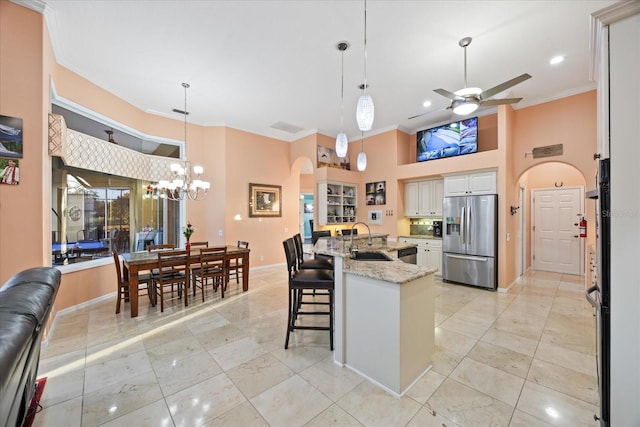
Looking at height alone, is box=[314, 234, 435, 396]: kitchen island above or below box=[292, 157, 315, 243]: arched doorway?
below

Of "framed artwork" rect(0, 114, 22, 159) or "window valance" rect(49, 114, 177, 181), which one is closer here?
"framed artwork" rect(0, 114, 22, 159)

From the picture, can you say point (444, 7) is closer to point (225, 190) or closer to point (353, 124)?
point (353, 124)

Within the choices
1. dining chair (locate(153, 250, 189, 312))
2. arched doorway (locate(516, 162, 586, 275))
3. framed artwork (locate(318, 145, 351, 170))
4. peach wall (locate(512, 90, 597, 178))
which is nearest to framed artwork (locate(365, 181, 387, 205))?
framed artwork (locate(318, 145, 351, 170))

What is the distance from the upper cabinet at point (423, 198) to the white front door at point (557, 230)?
278 centimetres

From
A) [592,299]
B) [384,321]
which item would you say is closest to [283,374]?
[384,321]

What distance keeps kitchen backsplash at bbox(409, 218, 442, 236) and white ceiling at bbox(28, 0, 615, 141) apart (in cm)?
265

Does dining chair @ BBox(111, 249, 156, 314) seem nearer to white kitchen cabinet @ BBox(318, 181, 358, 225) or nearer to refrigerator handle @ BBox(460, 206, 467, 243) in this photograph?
white kitchen cabinet @ BBox(318, 181, 358, 225)

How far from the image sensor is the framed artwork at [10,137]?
240 centimetres

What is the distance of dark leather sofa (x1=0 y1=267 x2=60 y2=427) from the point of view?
87cm

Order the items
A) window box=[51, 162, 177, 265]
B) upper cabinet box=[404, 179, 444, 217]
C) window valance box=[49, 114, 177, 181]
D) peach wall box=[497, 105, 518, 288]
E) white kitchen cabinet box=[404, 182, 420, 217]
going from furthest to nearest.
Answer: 1. white kitchen cabinet box=[404, 182, 420, 217]
2. upper cabinet box=[404, 179, 444, 217]
3. peach wall box=[497, 105, 518, 288]
4. window box=[51, 162, 177, 265]
5. window valance box=[49, 114, 177, 181]

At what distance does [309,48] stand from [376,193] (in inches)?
154

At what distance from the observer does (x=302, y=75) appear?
3.72 meters

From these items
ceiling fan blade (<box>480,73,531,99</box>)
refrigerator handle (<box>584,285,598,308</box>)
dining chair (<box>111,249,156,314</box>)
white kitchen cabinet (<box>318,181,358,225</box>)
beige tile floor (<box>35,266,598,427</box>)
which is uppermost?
ceiling fan blade (<box>480,73,531,99</box>)

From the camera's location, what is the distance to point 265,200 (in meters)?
6.36
